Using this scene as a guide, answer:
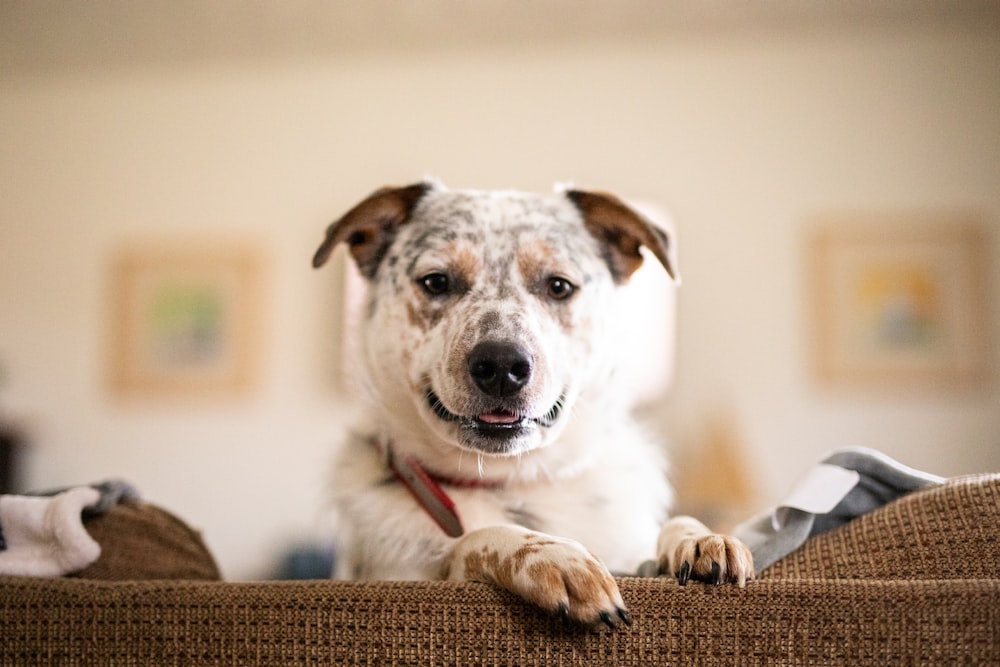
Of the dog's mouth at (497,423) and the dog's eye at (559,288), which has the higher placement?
the dog's eye at (559,288)

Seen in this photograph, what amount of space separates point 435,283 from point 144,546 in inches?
26.2

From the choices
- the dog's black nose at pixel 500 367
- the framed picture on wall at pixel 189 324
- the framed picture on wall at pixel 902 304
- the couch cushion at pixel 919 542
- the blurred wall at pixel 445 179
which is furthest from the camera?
the framed picture on wall at pixel 189 324

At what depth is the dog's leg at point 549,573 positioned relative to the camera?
842 millimetres

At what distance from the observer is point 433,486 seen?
4.47 ft

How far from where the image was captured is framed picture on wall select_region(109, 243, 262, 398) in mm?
4742

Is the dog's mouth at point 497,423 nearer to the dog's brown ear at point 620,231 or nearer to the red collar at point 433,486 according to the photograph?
the red collar at point 433,486

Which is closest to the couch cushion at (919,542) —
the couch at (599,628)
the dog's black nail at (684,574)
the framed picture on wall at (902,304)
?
the couch at (599,628)

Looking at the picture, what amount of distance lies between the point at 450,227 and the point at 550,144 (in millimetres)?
3262

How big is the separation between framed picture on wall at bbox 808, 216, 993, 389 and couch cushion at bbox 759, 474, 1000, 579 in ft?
11.5

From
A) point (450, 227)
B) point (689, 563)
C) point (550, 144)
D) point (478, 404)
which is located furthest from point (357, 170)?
point (689, 563)

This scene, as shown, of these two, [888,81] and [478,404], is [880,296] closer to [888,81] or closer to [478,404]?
[888,81]

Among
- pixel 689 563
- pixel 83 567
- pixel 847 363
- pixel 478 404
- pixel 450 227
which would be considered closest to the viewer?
pixel 689 563

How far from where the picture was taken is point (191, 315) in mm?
4824

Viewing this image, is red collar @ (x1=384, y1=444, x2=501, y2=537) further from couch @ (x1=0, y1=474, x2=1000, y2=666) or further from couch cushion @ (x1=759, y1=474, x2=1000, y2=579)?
couch cushion @ (x1=759, y1=474, x2=1000, y2=579)
